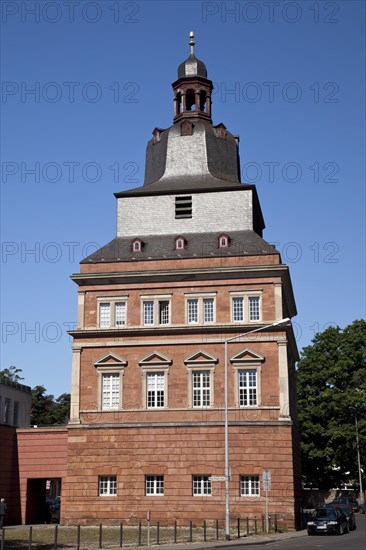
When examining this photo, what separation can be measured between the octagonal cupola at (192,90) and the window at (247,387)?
20.9 meters

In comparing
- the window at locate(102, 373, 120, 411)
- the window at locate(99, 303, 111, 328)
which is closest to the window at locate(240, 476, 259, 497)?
the window at locate(102, 373, 120, 411)

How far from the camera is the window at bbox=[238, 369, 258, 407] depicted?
4722 cm

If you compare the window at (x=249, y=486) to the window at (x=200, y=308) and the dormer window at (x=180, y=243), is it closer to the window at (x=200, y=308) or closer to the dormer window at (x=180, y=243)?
the window at (x=200, y=308)

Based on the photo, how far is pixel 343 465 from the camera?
7312 centimetres

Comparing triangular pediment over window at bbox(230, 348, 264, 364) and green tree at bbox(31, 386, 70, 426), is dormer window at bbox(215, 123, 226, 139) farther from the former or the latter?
green tree at bbox(31, 386, 70, 426)

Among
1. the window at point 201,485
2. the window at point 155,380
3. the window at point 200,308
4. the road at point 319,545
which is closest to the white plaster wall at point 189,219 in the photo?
the window at point 200,308

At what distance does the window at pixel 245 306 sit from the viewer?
48.6 meters

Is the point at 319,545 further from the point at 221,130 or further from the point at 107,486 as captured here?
the point at 221,130

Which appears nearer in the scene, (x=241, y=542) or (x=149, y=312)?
(x=241, y=542)

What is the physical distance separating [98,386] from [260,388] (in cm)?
1036

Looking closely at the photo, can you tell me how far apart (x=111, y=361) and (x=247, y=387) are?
29.3 feet

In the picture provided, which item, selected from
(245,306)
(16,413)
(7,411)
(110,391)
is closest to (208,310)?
(245,306)

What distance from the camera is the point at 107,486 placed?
47.8m

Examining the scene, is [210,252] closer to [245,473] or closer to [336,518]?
[245,473]
